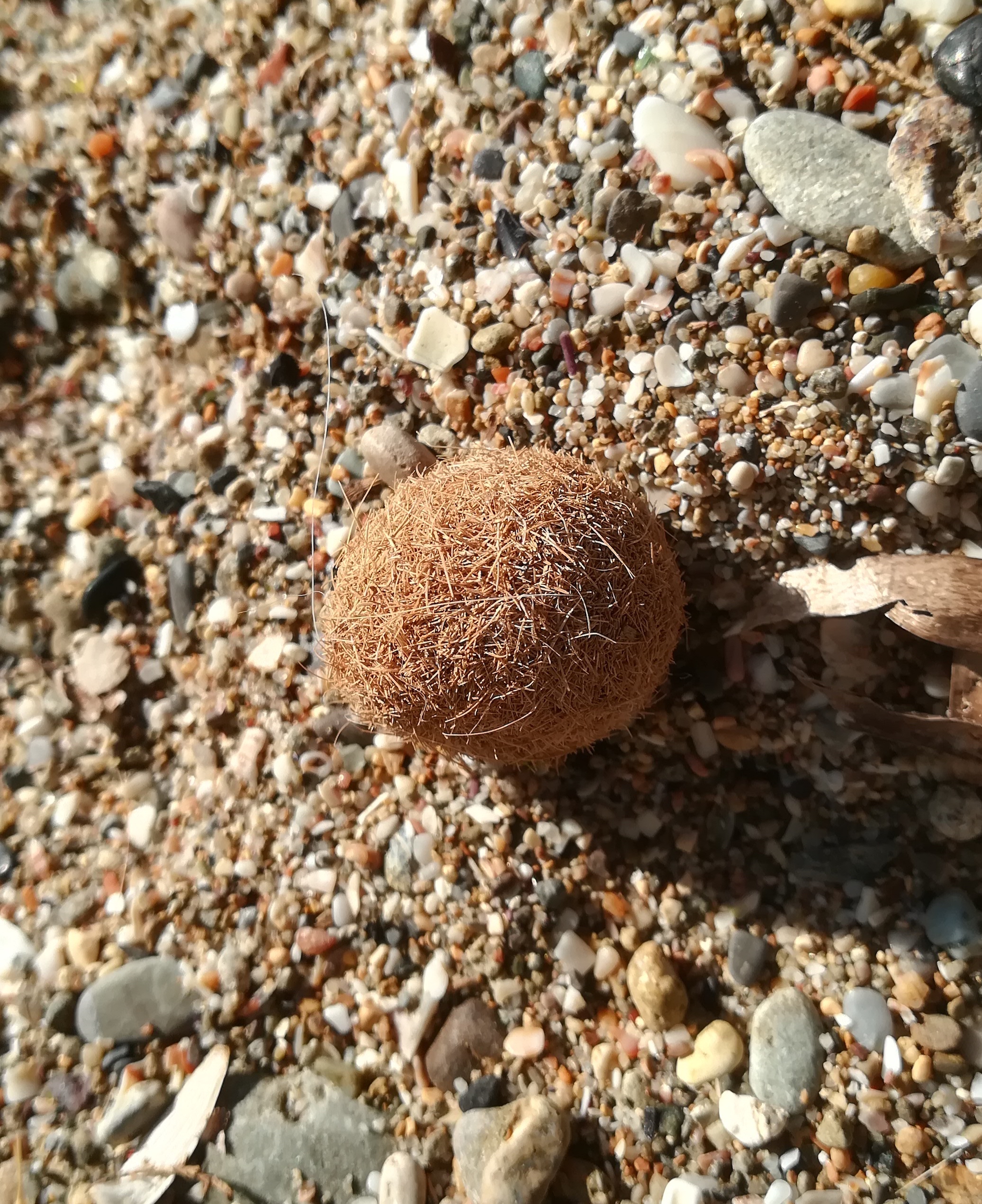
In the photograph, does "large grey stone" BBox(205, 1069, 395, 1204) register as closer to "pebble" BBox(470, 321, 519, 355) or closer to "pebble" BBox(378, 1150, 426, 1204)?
"pebble" BBox(378, 1150, 426, 1204)

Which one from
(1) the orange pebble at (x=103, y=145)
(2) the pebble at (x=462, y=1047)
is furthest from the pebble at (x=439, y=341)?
(2) the pebble at (x=462, y=1047)

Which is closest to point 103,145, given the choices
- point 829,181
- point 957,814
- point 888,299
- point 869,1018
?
point 829,181

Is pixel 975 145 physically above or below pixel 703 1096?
above

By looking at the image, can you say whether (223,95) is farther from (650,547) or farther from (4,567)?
(650,547)

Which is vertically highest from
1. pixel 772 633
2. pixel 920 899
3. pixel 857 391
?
pixel 857 391

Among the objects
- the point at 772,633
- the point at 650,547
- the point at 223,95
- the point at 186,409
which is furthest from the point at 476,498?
the point at 223,95

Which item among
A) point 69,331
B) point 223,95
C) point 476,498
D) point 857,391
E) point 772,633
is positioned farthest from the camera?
point 69,331

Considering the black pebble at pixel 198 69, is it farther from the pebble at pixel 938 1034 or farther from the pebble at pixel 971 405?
the pebble at pixel 938 1034

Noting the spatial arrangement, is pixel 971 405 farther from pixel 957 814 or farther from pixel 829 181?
pixel 957 814
